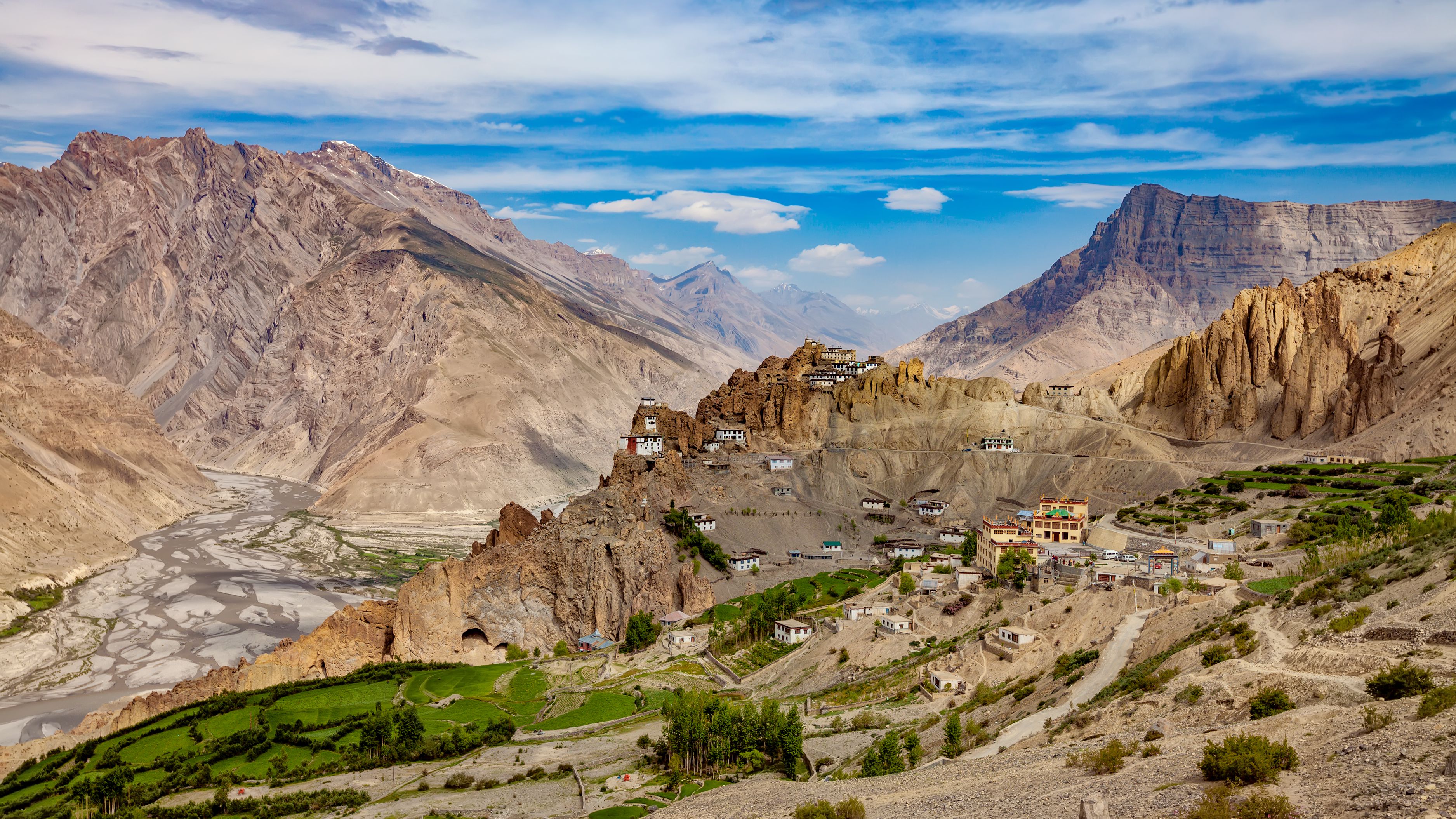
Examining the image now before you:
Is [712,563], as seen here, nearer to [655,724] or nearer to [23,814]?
[655,724]

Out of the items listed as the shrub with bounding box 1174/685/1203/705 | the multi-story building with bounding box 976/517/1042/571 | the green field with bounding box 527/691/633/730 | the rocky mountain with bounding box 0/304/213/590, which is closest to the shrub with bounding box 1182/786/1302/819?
the shrub with bounding box 1174/685/1203/705

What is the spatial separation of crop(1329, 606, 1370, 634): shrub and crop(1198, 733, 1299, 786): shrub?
11760 mm

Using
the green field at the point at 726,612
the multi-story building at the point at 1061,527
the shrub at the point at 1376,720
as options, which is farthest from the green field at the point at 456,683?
the shrub at the point at 1376,720

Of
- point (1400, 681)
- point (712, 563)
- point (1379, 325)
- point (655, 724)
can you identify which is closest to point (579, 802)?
point (655, 724)

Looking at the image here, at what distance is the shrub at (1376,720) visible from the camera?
961 inches

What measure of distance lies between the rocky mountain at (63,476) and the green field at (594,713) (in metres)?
83.1

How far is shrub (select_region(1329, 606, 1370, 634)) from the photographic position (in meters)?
34.6

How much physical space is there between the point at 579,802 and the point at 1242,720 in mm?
28194

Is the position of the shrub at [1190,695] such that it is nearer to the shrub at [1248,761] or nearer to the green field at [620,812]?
the shrub at [1248,761]

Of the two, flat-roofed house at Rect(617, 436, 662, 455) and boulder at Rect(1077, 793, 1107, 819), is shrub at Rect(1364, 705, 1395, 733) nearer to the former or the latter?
boulder at Rect(1077, 793, 1107, 819)

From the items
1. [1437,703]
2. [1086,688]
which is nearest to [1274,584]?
[1086,688]

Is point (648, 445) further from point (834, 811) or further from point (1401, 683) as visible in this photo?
point (1401, 683)

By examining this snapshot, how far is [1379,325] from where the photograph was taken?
13838 cm

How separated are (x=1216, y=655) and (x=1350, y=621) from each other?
414 cm
